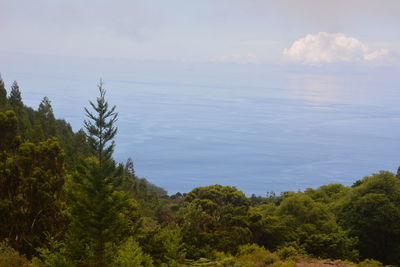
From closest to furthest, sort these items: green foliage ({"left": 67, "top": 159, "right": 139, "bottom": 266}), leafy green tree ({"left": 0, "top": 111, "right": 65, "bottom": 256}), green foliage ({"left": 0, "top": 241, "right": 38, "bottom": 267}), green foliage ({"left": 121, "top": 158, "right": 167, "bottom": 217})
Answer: green foliage ({"left": 67, "top": 159, "right": 139, "bottom": 266})
green foliage ({"left": 0, "top": 241, "right": 38, "bottom": 267})
leafy green tree ({"left": 0, "top": 111, "right": 65, "bottom": 256})
green foliage ({"left": 121, "top": 158, "right": 167, "bottom": 217})

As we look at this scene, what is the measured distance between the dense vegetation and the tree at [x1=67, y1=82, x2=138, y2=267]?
0.03 metres

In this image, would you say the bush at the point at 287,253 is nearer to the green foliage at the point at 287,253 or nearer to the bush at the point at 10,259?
the green foliage at the point at 287,253

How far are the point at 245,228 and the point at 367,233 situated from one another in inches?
415

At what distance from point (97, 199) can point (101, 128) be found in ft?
6.41

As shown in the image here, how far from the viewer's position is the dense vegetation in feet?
36.9

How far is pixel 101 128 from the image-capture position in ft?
38.3

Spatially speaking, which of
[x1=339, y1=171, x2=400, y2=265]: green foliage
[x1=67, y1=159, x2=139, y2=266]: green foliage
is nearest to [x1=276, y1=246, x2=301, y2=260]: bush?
[x1=67, y1=159, x2=139, y2=266]: green foliage

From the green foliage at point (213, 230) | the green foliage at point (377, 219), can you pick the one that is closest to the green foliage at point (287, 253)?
the green foliage at point (213, 230)

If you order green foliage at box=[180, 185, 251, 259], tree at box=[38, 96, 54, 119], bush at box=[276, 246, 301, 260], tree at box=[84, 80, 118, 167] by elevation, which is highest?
tree at box=[38, 96, 54, 119]

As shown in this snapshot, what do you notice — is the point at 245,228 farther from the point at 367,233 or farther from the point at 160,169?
the point at 160,169

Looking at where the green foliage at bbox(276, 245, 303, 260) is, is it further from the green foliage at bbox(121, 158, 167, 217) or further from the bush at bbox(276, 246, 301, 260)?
the green foliage at bbox(121, 158, 167, 217)

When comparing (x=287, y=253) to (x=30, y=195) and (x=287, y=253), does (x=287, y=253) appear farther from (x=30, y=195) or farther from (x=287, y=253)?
(x=30, y=195)

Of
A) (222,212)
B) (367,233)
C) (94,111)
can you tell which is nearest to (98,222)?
(94,111)

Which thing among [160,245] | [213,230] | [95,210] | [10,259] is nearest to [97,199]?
[95,210]
